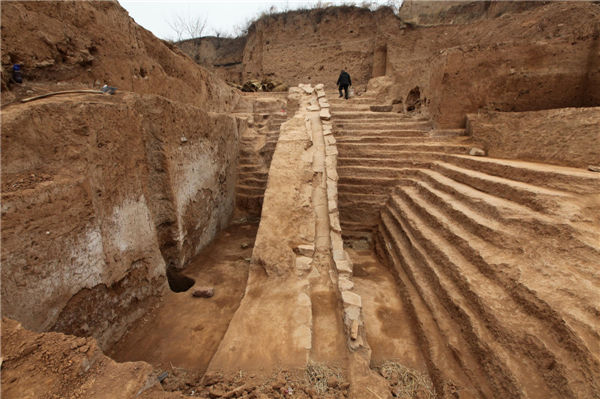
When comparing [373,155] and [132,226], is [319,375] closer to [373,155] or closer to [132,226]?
[132,226]

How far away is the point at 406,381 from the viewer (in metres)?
2.28

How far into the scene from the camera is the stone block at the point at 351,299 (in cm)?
255

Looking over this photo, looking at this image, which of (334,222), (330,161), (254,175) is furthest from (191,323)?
(254,175)

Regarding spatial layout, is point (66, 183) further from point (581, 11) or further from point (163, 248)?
point (581, 11)

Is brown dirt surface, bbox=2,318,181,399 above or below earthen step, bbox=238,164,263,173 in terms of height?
below

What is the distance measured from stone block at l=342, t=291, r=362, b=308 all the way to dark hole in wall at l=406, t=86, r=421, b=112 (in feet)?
20.5

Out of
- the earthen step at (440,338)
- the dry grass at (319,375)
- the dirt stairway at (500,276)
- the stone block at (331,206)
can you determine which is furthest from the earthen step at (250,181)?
the dry grass at (319,375)

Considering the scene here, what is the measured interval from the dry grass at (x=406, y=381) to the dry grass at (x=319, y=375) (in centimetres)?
59

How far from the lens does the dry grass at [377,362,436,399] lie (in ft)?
7.07

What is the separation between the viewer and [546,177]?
2775 millimetres

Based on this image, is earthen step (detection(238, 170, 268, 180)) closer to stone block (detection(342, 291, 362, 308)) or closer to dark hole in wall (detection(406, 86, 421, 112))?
stone block (detection(342, 291, 362, 308))

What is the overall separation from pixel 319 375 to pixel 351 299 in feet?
2.59

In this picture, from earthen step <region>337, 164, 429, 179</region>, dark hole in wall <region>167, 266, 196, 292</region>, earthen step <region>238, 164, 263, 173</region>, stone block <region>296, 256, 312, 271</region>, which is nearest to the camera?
stone block <region>296, 256, 312, 271</region>

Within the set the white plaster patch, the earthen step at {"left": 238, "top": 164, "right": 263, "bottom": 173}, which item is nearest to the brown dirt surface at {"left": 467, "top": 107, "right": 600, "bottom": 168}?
the earthen step at {"left": 238, "top": 164, "right": 263, "bottom": 173}
